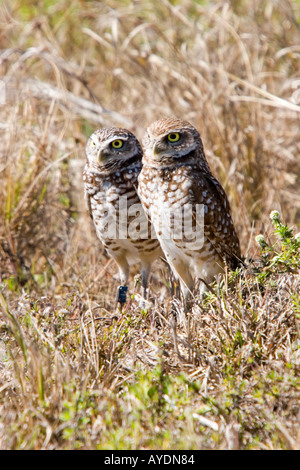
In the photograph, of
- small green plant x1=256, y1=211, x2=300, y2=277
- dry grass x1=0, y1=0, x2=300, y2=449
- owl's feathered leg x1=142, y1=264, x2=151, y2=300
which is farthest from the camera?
owl's feathered leg x1=142, y1=264, x2=151, y2=300

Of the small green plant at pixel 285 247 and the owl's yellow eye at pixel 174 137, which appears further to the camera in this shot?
the owl's yellow eye at pixel 174 137

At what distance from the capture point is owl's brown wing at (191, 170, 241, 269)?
345 centimetres

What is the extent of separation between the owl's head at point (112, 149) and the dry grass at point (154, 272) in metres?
0.58

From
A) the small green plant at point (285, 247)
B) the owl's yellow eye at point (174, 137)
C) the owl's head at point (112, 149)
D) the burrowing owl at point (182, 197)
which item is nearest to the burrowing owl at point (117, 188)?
the owl's head at point (112, 149)

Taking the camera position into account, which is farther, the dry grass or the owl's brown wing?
the owl's brown wing

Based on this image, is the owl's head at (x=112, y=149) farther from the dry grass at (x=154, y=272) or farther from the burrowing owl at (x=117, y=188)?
the dry grass at (x=154, y=272)

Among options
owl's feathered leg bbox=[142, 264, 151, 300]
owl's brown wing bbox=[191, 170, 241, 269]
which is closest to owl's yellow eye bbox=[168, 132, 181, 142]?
owl's brown wing bbox=[191, 170, 241, 269]

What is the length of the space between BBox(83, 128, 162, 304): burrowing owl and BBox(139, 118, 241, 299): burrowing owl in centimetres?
21

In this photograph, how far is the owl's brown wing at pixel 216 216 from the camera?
345 cm

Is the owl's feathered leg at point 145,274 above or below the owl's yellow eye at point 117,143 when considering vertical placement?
below

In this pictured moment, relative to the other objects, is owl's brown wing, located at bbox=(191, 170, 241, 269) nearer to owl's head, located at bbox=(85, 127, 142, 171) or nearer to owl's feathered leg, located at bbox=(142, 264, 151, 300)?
owl's head, located at bbox=(85, 127, 142, 171)

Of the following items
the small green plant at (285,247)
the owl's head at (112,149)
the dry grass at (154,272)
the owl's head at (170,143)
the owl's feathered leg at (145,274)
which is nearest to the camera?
the dry grass at (154,272)

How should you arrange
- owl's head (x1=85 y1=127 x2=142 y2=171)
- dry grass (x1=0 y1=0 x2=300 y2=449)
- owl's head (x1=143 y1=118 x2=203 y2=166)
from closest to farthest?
dry grass (x1=0 y1=0 x2=300 y2=449) < owl's head (x1=143 y1=118 x2=203 y2=166) < owl's head (x1=85 y1=127 x2=142 y2=171)
